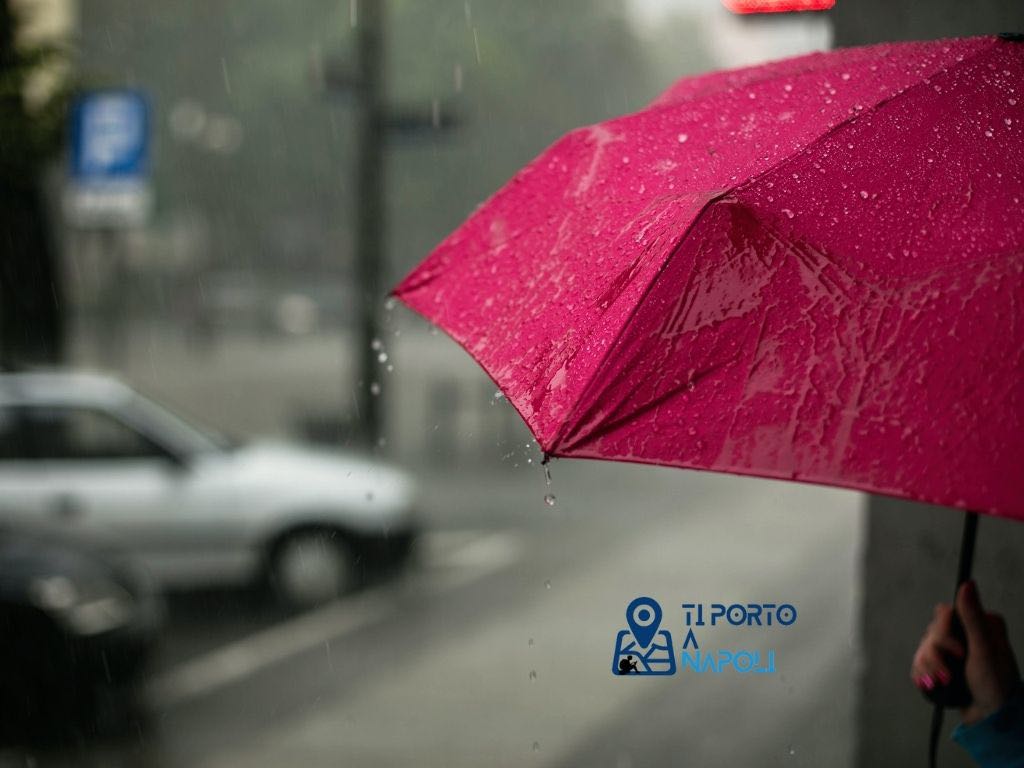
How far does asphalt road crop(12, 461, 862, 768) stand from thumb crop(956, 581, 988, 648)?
1.69 meters

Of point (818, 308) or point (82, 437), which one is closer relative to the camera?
point (818, 308)

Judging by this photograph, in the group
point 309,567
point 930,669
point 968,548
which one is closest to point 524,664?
point 309,567

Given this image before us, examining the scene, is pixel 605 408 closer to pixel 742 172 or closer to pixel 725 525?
pixel 742 172

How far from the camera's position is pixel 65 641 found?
5898 mm

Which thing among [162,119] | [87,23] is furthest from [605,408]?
[162,119]

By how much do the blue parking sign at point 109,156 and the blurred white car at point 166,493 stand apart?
2035mm

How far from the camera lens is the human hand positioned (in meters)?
1.64

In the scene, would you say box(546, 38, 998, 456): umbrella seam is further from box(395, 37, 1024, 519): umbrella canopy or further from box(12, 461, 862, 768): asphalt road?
box(12, 461, 862, 768): asphalt road

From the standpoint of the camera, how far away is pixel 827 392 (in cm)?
148

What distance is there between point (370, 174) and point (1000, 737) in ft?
33.8

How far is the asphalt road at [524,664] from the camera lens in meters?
5.40

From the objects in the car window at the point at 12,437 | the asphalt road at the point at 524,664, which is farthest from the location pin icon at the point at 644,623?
the car window at the point at 12,437

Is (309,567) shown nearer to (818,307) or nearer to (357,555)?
(357,555)

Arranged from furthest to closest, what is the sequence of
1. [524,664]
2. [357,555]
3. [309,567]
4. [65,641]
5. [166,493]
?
[357,555], [309,567], [166,493], [524,664], [65,641]
